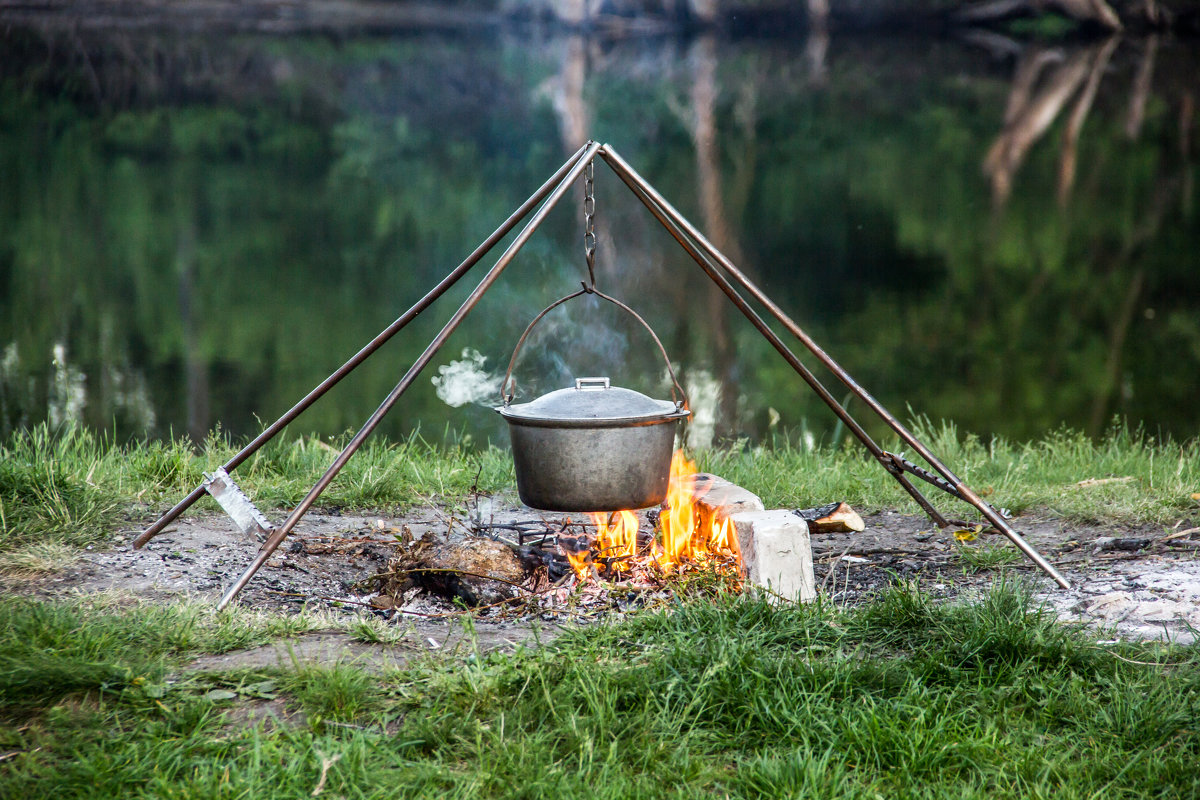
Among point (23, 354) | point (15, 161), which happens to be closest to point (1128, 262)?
point (23, 354)

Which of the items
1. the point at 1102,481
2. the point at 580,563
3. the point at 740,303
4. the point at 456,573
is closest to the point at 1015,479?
the point at 1102,481

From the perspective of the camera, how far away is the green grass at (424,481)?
401cm

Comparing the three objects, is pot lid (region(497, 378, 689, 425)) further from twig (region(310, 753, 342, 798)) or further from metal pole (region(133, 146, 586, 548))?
twig (region(310, 753, 342, 798))

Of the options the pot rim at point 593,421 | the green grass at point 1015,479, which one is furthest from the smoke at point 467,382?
the pot rim at point 593,421

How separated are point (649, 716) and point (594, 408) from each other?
1149mm

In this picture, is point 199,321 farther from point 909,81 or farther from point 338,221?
point 909,81

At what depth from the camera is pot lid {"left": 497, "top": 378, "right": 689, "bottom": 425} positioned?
3.38 m

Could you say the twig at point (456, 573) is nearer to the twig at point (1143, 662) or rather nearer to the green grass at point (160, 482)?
the green grass at point (160, 482)

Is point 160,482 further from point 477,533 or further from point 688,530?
point 688,530

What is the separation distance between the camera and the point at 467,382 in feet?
35.3

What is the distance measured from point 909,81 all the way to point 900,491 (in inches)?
1135

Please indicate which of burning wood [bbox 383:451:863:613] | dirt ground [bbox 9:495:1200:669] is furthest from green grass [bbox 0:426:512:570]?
burning wood [bbox 383:451:863:613]

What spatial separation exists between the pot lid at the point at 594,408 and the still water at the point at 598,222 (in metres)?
2.95

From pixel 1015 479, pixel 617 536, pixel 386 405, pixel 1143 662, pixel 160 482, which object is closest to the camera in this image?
pixel 1143 662
